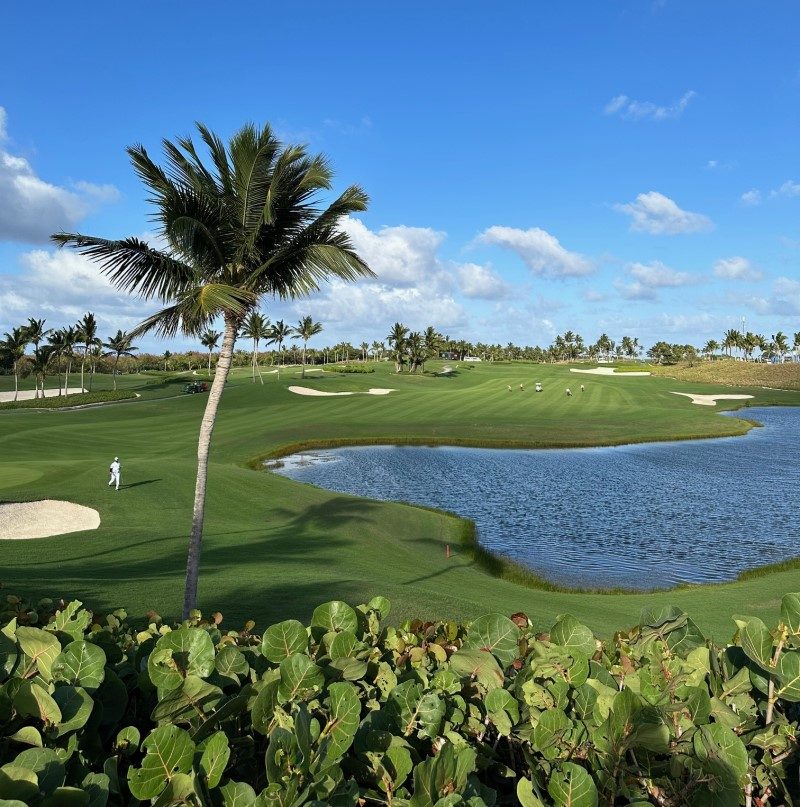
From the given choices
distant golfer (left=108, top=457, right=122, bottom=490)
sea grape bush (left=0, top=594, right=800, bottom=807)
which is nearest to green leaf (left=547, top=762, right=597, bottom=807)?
sea grape bush (left=0, top=594, right=800, bottom=807)

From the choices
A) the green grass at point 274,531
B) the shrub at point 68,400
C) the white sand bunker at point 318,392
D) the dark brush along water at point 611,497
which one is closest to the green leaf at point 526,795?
the green grass at point 274,531

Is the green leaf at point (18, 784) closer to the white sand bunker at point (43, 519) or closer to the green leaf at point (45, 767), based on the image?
the green leaf at point (45, 767)

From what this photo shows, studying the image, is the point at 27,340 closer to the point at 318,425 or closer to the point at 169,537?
the point at 318,425

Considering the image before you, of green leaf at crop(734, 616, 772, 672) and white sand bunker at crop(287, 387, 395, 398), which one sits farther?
white sand bunker at crop(287, 387, 395, 398)

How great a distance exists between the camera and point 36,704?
7.67ft

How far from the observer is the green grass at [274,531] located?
519 inches

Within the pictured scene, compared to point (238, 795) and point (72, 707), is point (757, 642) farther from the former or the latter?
point (72, 707)

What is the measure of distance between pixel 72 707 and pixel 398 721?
128cm

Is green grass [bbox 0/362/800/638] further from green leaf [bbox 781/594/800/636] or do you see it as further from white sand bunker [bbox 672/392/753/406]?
white sand bunker [bbox 672/392/753/406]

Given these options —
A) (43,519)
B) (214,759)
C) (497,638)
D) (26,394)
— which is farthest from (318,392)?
(214,759)

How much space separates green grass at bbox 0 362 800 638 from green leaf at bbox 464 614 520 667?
864 cm

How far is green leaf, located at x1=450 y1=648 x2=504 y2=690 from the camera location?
287cm

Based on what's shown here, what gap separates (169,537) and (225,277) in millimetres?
9383

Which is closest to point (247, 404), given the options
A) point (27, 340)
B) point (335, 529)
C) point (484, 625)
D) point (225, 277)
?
point (27, 340)
